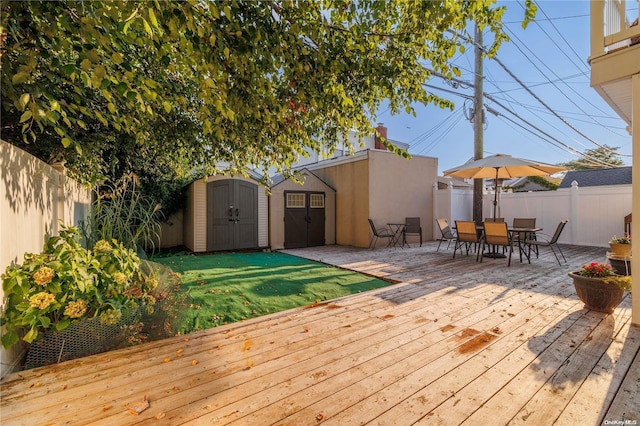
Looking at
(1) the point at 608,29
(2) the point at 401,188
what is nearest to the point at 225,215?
(2) the point at 401,188

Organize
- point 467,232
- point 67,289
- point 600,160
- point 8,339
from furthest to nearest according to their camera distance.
Result: point 600,160 < point 467,232 < point 67,289 < point 8,339

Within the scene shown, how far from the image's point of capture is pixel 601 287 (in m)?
2.97

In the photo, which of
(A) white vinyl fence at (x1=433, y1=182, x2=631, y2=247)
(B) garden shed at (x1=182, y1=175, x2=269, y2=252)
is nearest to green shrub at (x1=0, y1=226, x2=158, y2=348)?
(B) garden shed at (x1=182, y1=175, x2=269, y2=252)

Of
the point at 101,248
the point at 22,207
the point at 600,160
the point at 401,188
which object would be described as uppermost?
the point at 600,160

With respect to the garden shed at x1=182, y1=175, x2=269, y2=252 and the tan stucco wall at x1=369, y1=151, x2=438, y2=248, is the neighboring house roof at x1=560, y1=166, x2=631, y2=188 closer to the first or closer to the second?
the tan stucco wall at x1=369, y1=151, x2=438, y2=248

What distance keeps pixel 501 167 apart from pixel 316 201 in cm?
528

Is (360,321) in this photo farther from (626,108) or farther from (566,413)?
(626,108)

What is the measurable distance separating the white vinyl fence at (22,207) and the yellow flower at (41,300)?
184 mm

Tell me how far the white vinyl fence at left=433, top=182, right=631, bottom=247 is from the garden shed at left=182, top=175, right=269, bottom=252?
623 cm

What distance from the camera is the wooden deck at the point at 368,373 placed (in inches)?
61.8

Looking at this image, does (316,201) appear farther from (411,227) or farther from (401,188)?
(411,227)

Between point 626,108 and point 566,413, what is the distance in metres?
4.04

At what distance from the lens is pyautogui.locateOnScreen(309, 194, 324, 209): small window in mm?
9297

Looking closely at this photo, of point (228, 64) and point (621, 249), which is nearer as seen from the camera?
point (228, 64)
